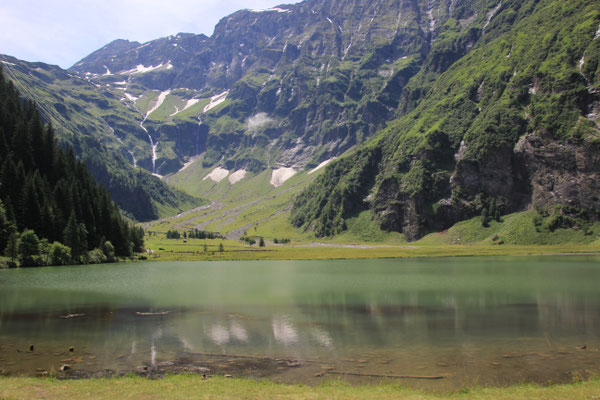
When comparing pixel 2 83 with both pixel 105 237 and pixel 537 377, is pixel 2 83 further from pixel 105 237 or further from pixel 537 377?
pixel 537 377

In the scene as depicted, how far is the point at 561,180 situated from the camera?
192500 millimetres

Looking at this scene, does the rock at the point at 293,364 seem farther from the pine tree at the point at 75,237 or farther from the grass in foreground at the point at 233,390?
the pine tree at the point at 75,237

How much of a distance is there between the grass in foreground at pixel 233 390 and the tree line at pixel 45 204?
96.0m

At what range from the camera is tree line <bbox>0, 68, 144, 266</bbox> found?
104375 millimetres

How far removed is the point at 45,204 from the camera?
4481 inches

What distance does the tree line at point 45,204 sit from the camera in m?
104

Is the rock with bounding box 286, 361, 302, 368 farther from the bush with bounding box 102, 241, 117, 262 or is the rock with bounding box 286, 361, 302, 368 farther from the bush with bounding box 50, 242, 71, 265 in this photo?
the bush with bounding box 102, 241, 117, 262

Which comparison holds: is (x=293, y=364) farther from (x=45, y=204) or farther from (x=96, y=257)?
(x=96, y=257)

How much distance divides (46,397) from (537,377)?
2748 cm

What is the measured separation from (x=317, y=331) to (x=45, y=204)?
106m

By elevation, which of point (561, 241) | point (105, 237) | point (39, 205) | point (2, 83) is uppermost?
point (2, 83)

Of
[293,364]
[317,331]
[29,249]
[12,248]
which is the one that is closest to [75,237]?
[29,249]

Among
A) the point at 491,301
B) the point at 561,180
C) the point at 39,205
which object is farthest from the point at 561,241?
the point at 39,205

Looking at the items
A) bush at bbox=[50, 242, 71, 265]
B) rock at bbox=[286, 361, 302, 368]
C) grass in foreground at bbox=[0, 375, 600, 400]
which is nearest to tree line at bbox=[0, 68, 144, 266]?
bush at bbox=[50, 242, 71, 265]
